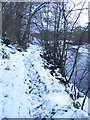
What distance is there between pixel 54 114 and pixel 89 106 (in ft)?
6.41

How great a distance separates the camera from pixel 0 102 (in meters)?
2.64

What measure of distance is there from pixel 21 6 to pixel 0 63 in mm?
8102

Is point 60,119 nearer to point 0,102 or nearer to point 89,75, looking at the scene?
point 0,102

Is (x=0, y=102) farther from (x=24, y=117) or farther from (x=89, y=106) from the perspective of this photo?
(x=89, y=106)

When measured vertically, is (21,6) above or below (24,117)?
above

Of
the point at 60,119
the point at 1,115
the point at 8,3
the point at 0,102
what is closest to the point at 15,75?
the point at 0,102

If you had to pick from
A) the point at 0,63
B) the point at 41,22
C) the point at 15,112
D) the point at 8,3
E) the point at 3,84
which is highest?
the point at 8,3

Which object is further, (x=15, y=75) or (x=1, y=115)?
(x=15, y=75)

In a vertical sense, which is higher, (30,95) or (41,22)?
(41,22)

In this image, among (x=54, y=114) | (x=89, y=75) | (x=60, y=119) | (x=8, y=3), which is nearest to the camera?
(x=60, y=119)

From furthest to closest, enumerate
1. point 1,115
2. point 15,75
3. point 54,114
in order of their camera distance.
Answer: point 15,75 → point 54,114 → point 1,115

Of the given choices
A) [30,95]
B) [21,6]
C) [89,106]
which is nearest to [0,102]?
[30,95]

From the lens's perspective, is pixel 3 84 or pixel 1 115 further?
pixel 3 84

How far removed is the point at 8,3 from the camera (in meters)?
9.55
